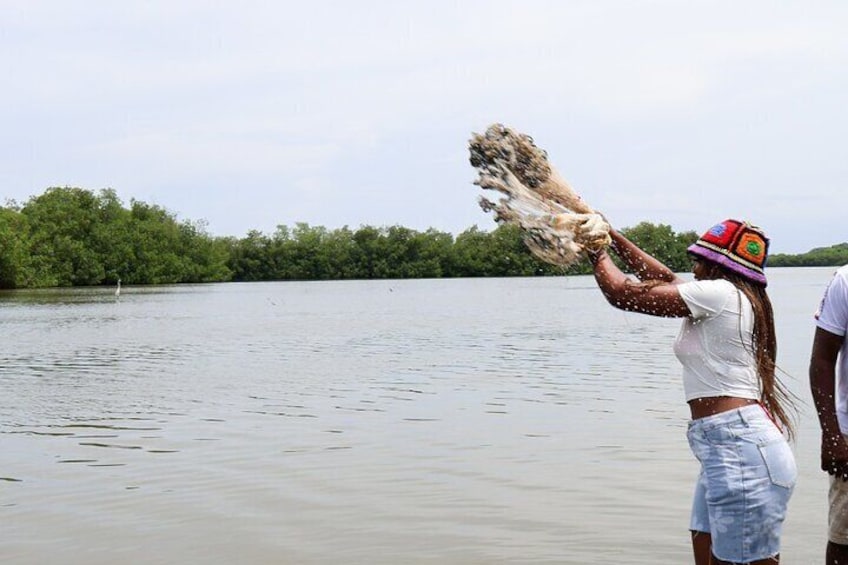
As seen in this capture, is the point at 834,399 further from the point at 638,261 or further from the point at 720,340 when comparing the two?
the point at 638,261

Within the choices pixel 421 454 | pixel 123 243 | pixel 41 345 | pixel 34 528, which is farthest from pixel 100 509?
pixel 123 243

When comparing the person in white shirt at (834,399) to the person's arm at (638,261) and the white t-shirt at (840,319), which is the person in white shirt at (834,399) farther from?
the person's arm at (638,261)

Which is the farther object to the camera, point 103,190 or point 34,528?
point 103,190

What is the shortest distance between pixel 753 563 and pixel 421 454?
26.0ft

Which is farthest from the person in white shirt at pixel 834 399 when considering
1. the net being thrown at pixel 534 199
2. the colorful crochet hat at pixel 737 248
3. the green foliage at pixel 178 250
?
the green foliage at pixel 178 250

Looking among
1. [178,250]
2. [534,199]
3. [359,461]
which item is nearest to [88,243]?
[178,250]

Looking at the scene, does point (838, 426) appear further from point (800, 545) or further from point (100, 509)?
point (100, 509)

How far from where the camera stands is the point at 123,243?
12450cm

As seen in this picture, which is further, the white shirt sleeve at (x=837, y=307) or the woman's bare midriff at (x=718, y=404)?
the white shirt sleeve at (x=837, y=307)

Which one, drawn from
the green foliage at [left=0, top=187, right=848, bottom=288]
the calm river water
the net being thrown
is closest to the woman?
the net being thrown

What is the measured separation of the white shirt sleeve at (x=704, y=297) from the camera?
12.7 feet

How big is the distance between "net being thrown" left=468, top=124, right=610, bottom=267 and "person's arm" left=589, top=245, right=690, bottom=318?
22cm

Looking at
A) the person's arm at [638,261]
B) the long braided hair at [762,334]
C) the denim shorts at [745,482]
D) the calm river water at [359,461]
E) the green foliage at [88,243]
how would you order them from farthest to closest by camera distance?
the green foliage at [88,243] < the calm river water at [359,461] < the person's arm at [638,261] < the long braided hair at [762,334] < the denim shorts at [745,482]

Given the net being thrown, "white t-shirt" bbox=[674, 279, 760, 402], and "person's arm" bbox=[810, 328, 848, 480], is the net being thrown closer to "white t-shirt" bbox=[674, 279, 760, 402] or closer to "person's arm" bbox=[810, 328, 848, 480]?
"white t-shirt" bbox=[674, 279, 760, 402]
